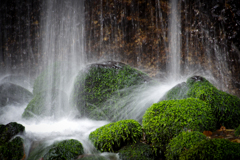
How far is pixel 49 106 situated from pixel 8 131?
2.76 metres

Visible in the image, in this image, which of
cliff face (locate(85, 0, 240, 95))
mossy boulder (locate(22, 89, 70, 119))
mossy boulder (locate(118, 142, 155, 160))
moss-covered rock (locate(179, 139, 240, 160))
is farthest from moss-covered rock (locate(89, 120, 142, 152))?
cliff face (locate(85, 0, 240, 95))

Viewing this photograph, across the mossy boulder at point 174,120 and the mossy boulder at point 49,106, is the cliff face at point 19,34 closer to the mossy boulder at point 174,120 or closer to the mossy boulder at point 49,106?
the mossy boulder at point 49,106

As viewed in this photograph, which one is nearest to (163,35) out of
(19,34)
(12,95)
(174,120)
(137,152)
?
(174,120)

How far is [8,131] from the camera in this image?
157 inches

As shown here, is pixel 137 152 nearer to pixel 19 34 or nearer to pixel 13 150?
pixel 13 150

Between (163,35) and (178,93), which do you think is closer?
(178,93)

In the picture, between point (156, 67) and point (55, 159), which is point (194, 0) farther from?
point (55, 159)

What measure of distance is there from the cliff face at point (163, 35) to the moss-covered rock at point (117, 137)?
17.6 ft

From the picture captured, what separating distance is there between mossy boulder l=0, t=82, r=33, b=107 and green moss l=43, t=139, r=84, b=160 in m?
6.19

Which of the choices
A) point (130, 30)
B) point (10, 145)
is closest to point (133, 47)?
point (130, 30)

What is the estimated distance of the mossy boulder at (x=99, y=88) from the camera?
5.70 m

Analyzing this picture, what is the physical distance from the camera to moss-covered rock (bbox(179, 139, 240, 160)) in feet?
7.32

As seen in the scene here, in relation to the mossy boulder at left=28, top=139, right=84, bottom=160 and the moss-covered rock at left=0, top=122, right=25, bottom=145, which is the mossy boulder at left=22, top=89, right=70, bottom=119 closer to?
the moss-covered rock at left=0, top=122, right=25, bottom=145

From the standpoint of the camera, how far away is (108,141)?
3.55m
